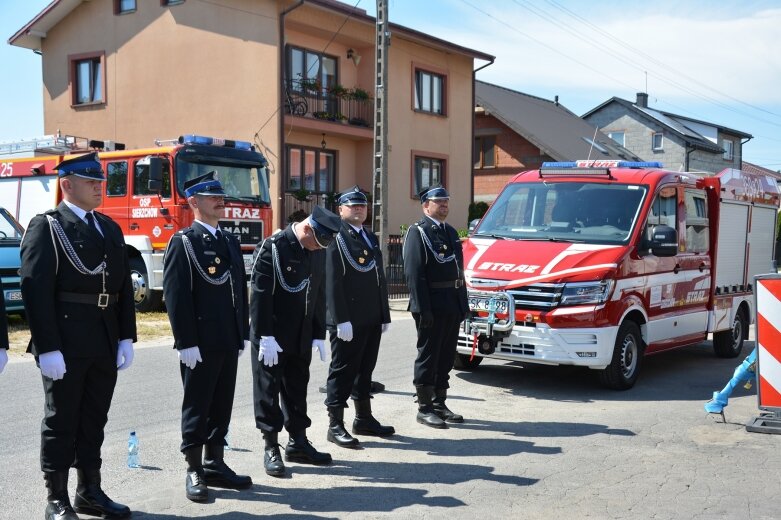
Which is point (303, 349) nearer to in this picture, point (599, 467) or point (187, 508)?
point (187, 508)

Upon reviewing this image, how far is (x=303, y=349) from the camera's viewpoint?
6.15 m

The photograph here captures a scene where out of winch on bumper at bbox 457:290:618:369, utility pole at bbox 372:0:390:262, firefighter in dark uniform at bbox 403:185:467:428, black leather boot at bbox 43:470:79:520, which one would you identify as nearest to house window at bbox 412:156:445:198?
utility pole at bbox 372:0:390:262

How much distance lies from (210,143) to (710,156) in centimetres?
4610

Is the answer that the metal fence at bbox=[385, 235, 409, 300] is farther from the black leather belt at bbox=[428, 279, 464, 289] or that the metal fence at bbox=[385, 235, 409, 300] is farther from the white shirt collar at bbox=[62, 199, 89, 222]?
the white shirt collar at bbox=[62, 199, 89, 222]

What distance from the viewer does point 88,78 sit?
87.5 ft

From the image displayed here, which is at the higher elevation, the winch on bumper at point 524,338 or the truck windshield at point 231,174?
the truck windshield at point 231,174

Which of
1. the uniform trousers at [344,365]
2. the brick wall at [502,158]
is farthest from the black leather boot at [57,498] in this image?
the brick wall at [502,158]

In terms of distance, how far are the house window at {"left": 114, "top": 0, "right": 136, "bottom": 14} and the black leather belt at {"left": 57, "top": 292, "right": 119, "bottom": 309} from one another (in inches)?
906

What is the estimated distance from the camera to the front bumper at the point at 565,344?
8633mm

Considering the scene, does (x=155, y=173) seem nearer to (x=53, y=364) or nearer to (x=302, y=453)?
(x=302, y=453)

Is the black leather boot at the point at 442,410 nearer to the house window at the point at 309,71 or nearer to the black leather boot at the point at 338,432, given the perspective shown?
the black leather boot at the point at 338,432

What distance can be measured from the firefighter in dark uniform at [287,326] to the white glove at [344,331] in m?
0.30

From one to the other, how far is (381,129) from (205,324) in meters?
13.6

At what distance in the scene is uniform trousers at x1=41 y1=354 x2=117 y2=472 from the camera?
4.80m
